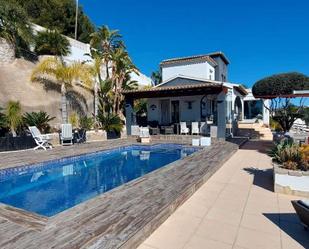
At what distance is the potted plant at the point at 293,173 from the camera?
19.1 ft

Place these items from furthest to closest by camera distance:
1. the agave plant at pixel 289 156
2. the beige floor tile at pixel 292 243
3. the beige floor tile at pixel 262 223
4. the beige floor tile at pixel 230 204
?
the agave plant at pixel 289 156 < the beige floor tile at pixel 230 204 < the beige floor tile at pixel 262 223 < the beige floor tile at pixel 292 243

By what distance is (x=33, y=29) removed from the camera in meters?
22.8

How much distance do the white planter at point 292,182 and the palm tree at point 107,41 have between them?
18.4 m

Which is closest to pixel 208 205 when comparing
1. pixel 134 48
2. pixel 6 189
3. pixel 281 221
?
pixel 281 221

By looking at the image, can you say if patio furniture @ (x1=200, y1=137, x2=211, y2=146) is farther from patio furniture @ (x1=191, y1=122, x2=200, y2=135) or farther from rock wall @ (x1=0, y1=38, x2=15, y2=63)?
rock wall @ (x1=0, y1=38, x2=15, y2=63)

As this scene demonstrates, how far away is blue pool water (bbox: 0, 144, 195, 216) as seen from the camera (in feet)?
21.0

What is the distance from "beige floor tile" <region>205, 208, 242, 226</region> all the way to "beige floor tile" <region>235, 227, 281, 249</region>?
348mm

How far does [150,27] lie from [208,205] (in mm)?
28572

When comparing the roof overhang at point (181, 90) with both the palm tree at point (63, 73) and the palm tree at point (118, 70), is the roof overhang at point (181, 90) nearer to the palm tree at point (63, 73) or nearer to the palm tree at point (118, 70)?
the palm tree at point (118, 70)

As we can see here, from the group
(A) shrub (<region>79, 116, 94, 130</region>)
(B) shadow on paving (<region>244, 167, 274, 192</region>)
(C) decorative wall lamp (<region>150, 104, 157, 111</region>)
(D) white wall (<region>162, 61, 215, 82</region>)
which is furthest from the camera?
(D) white wall (<region>162, 61, 215, 82</region>)

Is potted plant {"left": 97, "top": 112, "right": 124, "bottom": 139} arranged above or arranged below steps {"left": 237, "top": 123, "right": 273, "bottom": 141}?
above

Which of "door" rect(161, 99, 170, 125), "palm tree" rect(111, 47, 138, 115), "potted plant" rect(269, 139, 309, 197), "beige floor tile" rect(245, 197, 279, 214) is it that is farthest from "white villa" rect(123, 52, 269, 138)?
"beige floor tile" rect(245, 197, 279, 214)

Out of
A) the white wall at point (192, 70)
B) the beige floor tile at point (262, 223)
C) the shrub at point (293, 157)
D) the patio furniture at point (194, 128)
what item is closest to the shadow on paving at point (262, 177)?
the shrub at point (293, 157)

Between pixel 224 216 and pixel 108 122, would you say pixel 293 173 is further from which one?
pixel 108 122
